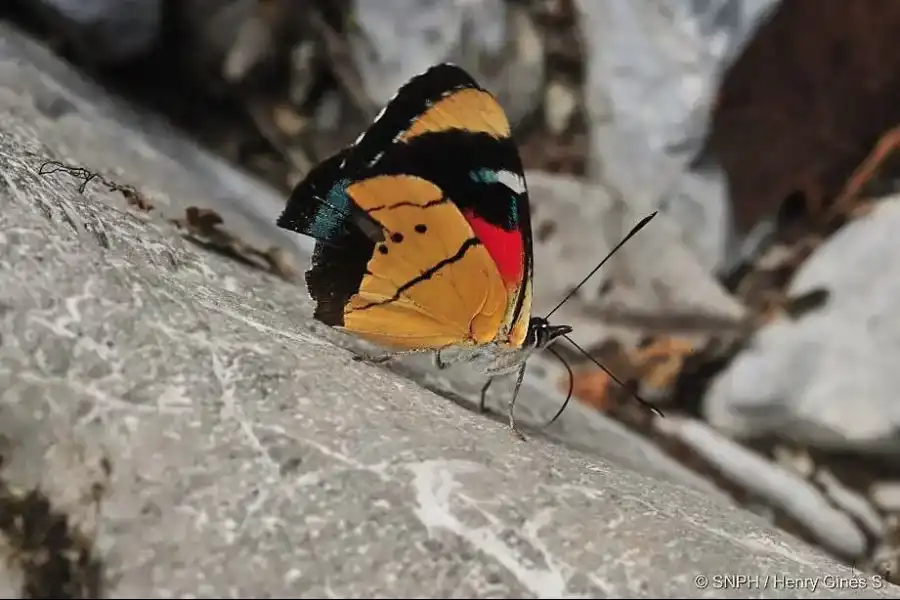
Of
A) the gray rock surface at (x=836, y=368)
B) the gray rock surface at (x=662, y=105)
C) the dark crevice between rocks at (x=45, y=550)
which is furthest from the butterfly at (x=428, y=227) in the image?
the gray rock surface at (x=662, y=105)

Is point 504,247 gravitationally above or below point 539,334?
above

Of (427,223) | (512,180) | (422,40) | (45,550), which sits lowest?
(45,550)

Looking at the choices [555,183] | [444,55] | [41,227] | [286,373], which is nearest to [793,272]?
[555,183]

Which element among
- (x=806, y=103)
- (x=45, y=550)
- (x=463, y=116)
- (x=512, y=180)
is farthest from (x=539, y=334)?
(x=806, y=103)

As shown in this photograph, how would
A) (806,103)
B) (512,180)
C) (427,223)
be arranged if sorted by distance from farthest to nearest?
(806,103)
(512,180)
(427,223)

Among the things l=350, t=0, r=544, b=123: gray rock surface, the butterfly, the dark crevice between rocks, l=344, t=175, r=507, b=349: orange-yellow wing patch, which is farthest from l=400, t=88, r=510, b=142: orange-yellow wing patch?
l=350, t=0, r=544, b=123: gray rock surface

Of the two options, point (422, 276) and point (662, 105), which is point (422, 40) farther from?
point (422, 276)

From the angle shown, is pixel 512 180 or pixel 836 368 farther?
pixel 836 368

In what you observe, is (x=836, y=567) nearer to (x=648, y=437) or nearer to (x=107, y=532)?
(x=107, y=532)

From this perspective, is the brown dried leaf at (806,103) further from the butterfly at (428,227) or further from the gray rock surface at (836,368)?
the butterfly at (428,227)
